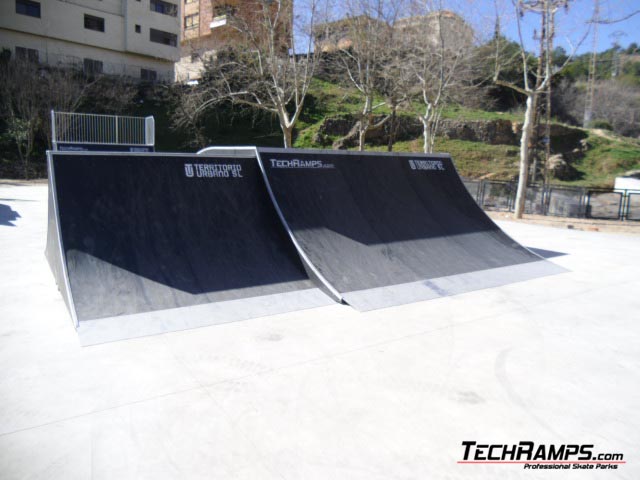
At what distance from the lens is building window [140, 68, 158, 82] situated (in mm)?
38062

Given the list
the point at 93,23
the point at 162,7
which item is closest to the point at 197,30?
the point at 162,7

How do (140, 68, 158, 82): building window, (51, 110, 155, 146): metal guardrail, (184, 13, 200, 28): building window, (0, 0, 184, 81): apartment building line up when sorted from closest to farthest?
(51, 110, 155, 146): metal guardrail
(0, 0, 184, 81): apartment building
(140, 68, 158, 82): building window
(184, 13, 200, 28): building window

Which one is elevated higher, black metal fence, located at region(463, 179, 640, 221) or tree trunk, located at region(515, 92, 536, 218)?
tree trunk, located at region(515, 92, 536, 218)

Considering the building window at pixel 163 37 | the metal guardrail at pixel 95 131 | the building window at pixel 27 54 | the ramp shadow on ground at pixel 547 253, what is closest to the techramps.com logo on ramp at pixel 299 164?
the ramp shadow on ground at pixel 547 253

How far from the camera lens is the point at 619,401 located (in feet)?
12.2

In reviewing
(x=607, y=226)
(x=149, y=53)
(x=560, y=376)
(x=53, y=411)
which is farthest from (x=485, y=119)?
(x=53, y=411)

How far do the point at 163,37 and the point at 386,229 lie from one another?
128 feet

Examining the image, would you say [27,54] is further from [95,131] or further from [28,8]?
[95,131]

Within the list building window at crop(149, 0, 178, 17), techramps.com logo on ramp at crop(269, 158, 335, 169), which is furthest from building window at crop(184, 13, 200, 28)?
techramps.com logo on ramp at crop(269, 158, 335, 169)

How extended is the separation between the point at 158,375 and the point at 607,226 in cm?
1571

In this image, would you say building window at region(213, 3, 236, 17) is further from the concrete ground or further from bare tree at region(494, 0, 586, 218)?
the concrete ground

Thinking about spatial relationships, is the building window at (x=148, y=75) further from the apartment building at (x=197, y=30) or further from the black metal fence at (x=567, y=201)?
the black metal fence at (x=567, y=201)

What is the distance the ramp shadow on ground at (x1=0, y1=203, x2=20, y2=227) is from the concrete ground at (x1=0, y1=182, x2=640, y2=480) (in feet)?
18.9

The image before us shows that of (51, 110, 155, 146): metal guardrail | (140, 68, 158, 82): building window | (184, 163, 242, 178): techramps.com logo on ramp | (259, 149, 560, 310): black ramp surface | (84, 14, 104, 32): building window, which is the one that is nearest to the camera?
(259, 149, 560, 310): black ramp surface
